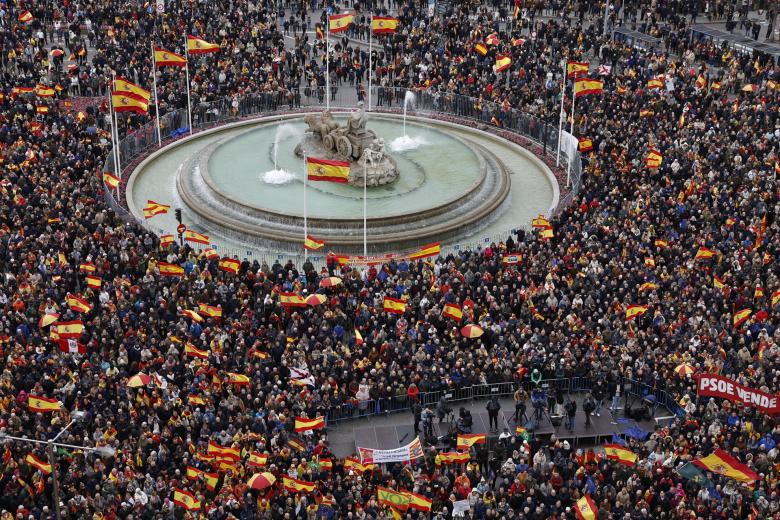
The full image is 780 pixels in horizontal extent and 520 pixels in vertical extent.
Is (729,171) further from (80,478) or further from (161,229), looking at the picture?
(80,478)

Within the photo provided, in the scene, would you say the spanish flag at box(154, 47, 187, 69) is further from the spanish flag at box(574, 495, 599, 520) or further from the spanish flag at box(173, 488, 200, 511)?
the spanish flag at box(574, 495, 599, 520)

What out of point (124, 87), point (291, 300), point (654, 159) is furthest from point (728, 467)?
point (124, 87)

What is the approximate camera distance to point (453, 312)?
44875 mm

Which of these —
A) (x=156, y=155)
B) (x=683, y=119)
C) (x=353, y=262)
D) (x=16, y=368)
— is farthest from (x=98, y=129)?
(x=683, y=119)

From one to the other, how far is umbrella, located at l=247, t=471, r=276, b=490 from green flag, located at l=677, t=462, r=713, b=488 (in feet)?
41.9

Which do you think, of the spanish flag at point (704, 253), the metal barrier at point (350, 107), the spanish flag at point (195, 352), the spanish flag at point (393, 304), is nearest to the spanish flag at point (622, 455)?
the spanish flag at point (393, 304)

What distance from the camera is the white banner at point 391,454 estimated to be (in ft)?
122

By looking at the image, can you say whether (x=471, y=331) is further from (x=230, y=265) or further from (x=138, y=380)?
(x=138, y=380)

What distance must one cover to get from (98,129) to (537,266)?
29295 mm

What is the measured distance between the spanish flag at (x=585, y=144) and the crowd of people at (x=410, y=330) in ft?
1.41

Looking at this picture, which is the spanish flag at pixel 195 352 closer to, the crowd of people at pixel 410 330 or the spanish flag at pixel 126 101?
the crowd of people at pixel 410 330

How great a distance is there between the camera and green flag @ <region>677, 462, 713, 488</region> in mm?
35562

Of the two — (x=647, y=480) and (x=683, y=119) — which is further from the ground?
(x=683, y=119)

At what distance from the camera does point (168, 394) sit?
130ft
